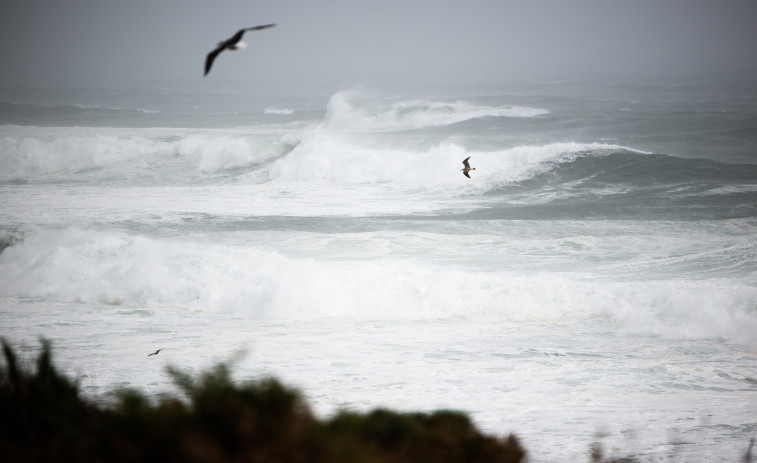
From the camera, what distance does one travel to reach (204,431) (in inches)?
113

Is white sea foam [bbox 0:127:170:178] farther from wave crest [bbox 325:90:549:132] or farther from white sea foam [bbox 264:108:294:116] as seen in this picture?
white sea foam [bbox 264:108:294:116]

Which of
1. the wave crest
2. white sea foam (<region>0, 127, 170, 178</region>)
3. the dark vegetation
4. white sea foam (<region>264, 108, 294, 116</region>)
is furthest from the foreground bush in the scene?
white sea foam (<region>264, 108, 294, 116</region>)

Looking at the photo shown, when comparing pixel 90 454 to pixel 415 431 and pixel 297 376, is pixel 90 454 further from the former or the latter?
pixel 297 376

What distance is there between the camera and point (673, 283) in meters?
14.1

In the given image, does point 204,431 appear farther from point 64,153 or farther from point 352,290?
point 64,153

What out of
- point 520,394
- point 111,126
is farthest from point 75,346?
point 111,126

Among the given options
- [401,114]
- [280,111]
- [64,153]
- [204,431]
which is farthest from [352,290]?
[280,111]

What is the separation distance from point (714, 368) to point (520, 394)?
3.47m

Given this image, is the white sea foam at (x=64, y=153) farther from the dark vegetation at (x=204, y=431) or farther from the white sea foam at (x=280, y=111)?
the dark vegetation at (x=204, y=431)

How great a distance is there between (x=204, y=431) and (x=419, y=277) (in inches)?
480

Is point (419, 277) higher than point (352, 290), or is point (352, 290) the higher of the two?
point (419, 277)

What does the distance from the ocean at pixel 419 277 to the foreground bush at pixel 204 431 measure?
3.95 metres

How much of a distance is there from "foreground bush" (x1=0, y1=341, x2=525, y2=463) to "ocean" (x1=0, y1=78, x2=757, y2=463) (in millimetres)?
3950

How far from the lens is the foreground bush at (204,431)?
111 inches
